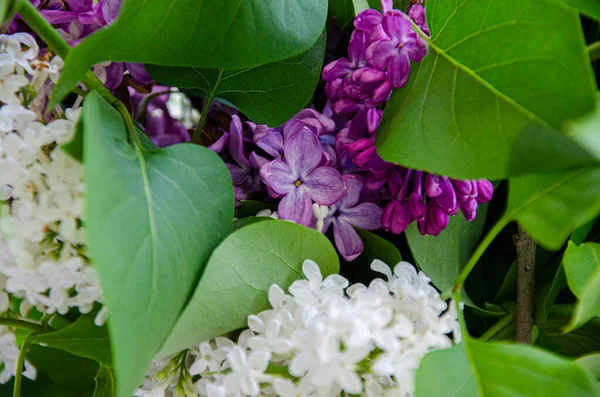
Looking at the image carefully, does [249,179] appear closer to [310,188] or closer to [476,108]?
[310,188]

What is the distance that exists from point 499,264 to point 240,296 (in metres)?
0.26

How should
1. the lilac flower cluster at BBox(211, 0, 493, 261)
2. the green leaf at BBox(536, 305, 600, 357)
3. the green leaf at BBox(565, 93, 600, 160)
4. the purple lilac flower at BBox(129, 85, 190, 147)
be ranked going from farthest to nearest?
the purple lilac flower at BBox(129, 85, 190, 147), the green leaf at BBox(536, 305, 600, 357), the lilac flower cluster at BBox(211, 0, 493, 261), the green leaf at BBox(565, 93, 600, 160)

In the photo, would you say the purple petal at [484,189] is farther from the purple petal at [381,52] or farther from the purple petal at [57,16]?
the purple petal at [57,16]

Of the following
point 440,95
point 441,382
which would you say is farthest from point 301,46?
point 441,382

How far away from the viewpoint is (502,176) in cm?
31

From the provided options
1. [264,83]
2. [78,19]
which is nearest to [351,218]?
[264,83]

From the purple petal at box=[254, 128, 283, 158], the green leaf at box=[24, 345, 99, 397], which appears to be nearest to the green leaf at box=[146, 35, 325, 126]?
the purple petal at box=[254, 128, 283, 158]

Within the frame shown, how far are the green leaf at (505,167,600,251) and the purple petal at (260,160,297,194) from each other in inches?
5.4

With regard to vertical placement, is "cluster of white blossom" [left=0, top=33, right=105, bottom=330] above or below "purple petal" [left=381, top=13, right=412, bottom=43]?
below

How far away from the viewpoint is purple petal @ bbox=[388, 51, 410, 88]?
0.35 m

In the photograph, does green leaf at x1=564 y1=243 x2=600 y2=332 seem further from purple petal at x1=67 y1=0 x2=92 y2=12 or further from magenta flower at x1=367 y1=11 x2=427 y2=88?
purple petal at x1=67 y1=0 x2=92 y2=12

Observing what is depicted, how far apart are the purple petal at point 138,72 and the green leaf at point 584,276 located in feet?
1.00

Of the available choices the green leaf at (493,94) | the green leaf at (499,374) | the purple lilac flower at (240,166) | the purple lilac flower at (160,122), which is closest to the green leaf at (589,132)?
the green leaf at (493,94)

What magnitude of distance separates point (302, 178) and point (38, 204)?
6.3 inches
